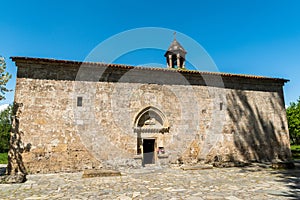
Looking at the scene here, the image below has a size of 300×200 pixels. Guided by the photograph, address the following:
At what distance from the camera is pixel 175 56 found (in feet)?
50.0

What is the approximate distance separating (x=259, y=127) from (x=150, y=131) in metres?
7.23

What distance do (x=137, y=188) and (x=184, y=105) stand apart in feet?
21.4

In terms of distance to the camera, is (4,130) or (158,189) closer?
(158,189)

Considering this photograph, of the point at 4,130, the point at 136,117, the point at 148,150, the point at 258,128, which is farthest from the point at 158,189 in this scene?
the point at 4,130

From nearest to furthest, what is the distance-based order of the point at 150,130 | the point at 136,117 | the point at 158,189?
the point at 158,189 < the point at 136,117 < the point at 150,130

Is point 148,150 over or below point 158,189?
over

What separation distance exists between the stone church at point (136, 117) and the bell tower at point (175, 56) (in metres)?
3.29

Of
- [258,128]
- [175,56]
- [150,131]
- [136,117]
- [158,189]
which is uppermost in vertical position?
[175,56]

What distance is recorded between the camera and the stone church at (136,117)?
31.1 ft

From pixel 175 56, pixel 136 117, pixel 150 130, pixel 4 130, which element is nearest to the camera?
pixel 136 117

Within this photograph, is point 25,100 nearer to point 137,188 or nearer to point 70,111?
point 70,111

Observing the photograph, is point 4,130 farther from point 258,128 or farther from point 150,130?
point 258,128

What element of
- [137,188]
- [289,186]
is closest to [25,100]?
[137,188]

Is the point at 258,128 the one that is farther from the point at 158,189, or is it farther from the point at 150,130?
the point at 158,189
